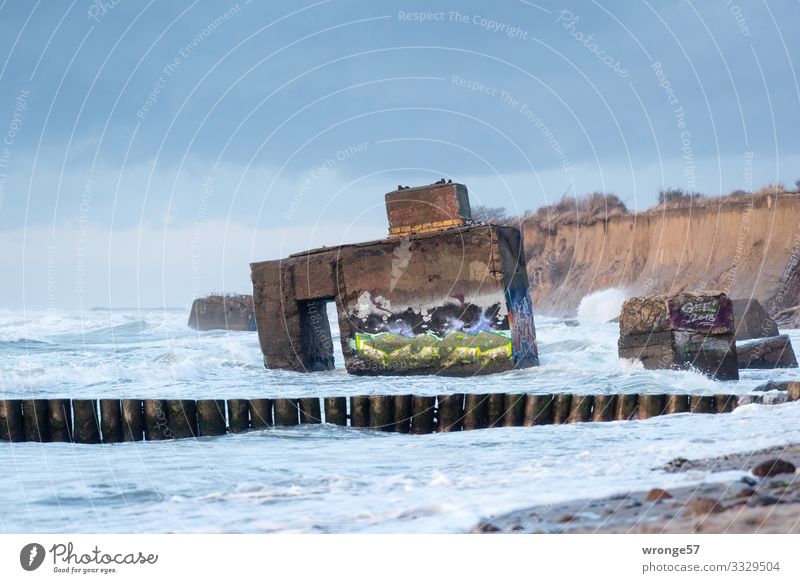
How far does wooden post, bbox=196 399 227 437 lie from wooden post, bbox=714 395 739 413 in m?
6.40

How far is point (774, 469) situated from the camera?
679 cm

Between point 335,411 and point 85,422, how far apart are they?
3272 mm

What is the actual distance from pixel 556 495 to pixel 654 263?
57898mm

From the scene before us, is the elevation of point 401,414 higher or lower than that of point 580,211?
lower

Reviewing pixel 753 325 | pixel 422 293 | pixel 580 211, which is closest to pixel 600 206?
pixel 580 211

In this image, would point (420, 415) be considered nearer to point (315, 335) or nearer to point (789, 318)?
point (315, 335)

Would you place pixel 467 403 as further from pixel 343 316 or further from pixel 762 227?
pixel 762 227

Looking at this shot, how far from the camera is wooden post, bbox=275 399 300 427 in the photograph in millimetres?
12891

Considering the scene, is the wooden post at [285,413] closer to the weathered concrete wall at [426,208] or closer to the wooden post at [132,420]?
the wooden post at [132,420]

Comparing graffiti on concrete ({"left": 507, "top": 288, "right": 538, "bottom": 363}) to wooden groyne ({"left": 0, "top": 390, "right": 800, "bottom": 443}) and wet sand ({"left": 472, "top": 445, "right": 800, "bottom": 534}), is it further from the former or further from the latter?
wet sand ({"left": 472, "top": 445, "right": 800, "bottom": 534})

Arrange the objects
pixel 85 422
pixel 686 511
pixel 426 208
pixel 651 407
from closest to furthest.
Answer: pixel 686 511 < pixel 651 407 < pixel 85 422 < pixel 426 208

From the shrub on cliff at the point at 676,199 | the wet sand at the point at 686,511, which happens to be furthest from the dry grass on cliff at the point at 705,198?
the wet sand at the point at 686,511

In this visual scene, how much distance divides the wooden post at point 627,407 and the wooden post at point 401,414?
2735mm

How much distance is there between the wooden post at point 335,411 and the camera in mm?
13125
